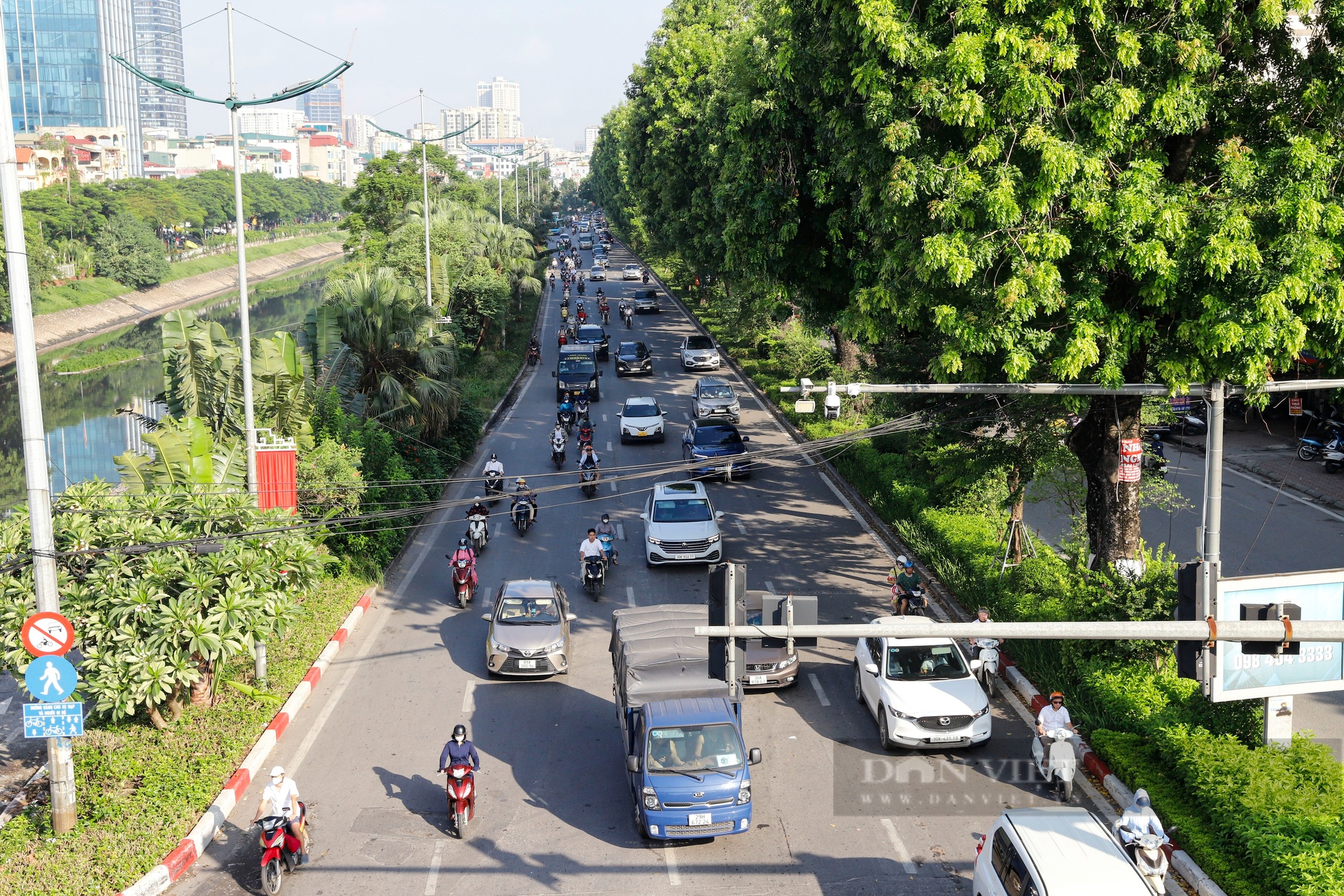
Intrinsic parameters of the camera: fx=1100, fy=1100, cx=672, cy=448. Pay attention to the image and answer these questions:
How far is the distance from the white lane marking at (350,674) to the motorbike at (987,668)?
10.2m

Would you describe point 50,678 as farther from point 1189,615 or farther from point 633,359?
point 633,359

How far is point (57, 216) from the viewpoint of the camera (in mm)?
90062

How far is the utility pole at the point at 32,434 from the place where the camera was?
12.6 metres

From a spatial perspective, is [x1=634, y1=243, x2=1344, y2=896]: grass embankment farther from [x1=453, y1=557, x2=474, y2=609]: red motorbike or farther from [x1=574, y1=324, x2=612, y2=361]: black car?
[x1=574, y1=324, x2=612, y2=361]: black car

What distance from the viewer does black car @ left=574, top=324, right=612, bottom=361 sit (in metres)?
52.2

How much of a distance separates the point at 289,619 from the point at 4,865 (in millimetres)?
4638

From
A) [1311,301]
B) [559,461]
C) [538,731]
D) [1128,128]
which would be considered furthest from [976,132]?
[559,461]

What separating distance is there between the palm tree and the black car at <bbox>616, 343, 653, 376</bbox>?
17108mm

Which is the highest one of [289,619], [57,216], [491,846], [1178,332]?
[57,216]

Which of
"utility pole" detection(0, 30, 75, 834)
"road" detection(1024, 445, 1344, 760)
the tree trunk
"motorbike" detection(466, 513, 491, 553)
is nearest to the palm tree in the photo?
"motorbike" detection(466, 513, 491, 553)

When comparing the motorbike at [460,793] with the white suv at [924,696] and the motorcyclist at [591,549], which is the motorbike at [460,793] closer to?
the white suv at [924,696]

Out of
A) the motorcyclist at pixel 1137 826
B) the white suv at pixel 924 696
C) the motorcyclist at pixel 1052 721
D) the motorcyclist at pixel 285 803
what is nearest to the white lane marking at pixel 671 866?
the white suv at pixel 924 696

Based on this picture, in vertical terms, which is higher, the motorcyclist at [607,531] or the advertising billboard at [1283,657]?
the advertising billboard at [1283,657]

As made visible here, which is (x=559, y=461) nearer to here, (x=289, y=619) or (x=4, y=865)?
(x=289, y=619)
